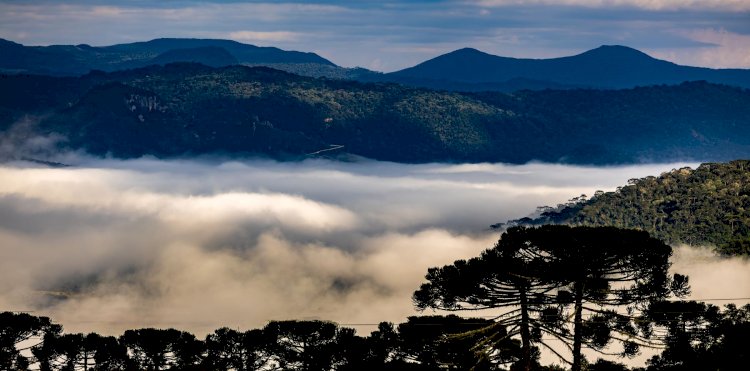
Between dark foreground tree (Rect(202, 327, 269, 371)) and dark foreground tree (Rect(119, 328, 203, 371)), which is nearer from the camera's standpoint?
dark foreground tree (Rect(202, 327, 269, 371))

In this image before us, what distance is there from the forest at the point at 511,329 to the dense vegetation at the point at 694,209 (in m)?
99.5

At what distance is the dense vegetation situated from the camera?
169250 mm

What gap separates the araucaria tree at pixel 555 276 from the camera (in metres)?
39.9

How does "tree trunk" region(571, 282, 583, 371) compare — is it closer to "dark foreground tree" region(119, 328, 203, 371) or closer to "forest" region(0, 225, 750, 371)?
"forest" region(0, 225, 750, 371)

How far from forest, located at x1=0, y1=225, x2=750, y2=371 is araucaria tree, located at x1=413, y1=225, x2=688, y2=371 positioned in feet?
0.17

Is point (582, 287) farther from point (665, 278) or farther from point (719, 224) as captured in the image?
point (719, 224)

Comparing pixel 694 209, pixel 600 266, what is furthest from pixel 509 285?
pixel 694 209

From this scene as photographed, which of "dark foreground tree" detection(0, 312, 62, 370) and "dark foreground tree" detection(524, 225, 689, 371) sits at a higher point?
"dark foreground tree" detection(524, 225, 689, 371)

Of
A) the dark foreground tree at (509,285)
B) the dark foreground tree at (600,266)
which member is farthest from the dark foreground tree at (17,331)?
the dark foreground tree at (600,266)

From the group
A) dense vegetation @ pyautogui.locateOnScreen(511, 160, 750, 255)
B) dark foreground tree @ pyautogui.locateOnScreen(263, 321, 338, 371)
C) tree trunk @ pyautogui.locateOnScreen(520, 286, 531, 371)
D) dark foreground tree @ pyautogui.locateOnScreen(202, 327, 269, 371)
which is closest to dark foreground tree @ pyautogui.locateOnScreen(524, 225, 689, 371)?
tree trunk @ pyautogui.locateOnScreen(520, 286, 531, 371)

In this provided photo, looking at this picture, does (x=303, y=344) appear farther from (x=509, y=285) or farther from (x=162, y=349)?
(x=509, y=285)

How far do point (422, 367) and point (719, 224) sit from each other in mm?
128664

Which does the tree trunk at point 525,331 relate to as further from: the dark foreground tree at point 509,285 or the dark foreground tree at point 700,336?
the dark foreground tree at point 700,336

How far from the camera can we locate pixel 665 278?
4147 centimetres
